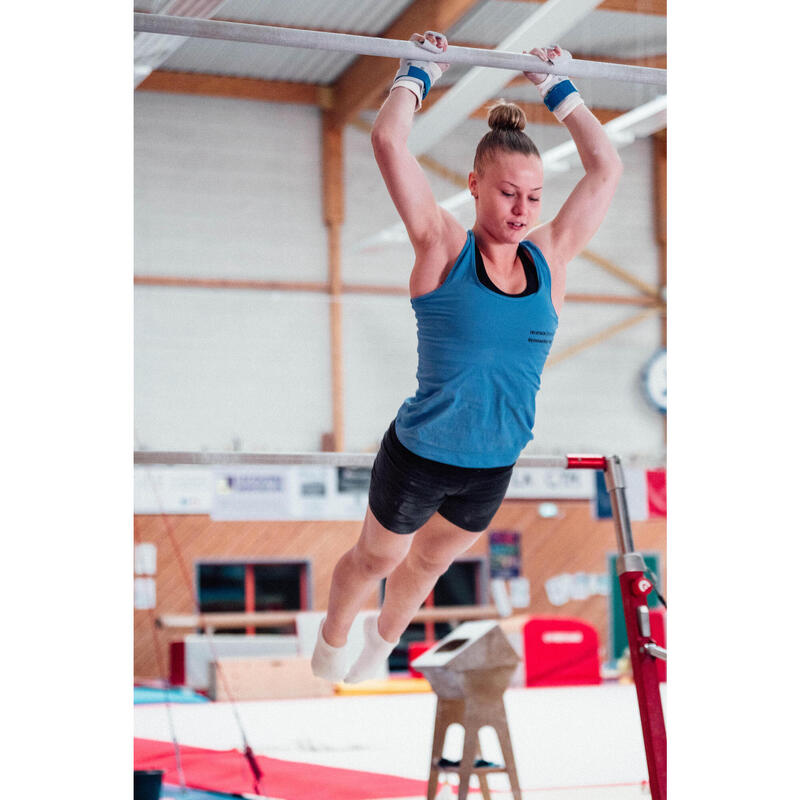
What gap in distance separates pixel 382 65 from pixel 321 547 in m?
4.48

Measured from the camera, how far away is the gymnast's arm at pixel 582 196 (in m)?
2.62

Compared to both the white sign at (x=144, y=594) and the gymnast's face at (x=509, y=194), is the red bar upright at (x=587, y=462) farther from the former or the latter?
the white sign at (x=144, y=594)

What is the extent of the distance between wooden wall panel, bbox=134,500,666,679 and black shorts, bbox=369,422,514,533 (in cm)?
422

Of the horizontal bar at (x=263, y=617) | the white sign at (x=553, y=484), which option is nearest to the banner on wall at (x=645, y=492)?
the white sign at (x=553, y=484)

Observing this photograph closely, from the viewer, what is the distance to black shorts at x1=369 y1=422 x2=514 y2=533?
8.25 feet

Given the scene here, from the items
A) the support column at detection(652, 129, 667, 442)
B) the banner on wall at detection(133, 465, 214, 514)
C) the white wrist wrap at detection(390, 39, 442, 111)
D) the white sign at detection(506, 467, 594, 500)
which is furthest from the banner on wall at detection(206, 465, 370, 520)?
the white wrist wrap at detection(390, 39, 442, 111)

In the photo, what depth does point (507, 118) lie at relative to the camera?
2551 mm

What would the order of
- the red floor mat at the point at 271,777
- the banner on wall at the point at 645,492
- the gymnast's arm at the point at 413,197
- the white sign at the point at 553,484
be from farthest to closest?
the banner on wall at the point at 645,492, the white sign at the point at 553,484, the red floor mat at the point at 271,777, the gymnast's arm at the point at 413,197

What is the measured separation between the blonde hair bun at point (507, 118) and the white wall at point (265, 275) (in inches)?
212
